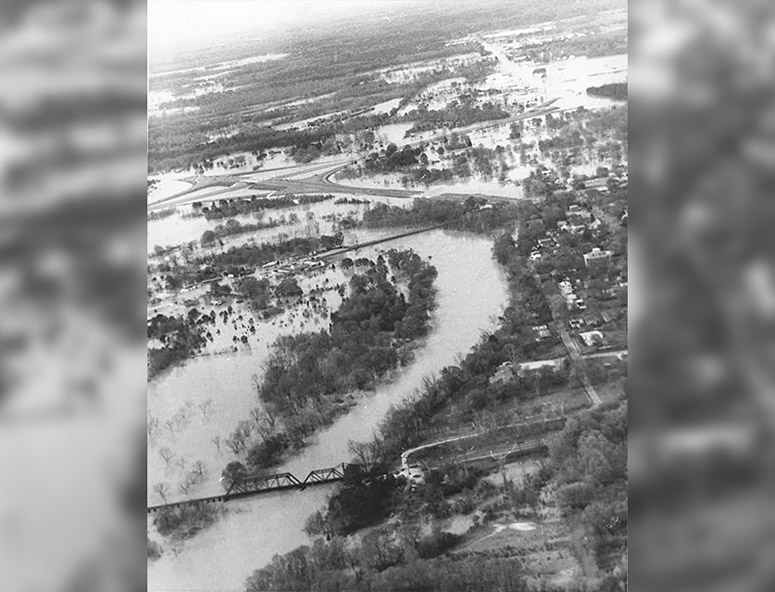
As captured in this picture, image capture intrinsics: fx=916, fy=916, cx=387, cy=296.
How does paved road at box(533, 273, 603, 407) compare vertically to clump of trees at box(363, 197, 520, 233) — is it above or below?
below

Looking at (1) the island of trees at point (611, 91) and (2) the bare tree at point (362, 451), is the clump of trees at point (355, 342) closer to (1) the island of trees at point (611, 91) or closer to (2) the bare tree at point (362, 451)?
(2) the bare tree at point (362, 451)

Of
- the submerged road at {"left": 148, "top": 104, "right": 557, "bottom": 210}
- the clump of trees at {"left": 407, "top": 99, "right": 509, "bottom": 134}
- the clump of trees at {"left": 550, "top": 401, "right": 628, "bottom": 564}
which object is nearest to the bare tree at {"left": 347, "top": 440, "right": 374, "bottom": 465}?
the clump of trees at {"left": 550, "top": 401, "right": 628, "bottom": 564}

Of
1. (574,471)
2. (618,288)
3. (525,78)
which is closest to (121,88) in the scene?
(525,78)

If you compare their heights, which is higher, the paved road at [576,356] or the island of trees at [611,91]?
the island of trees at [611,91]

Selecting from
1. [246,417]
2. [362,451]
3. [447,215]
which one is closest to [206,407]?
[246,417]

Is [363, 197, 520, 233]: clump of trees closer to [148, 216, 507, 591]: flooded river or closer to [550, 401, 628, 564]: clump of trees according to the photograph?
[148, 216, 507, 591]: flooded river

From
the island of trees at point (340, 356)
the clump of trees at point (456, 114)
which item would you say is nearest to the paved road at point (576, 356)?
the island of trees at point (340, 356)

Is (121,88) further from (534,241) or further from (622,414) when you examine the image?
(622,414)
